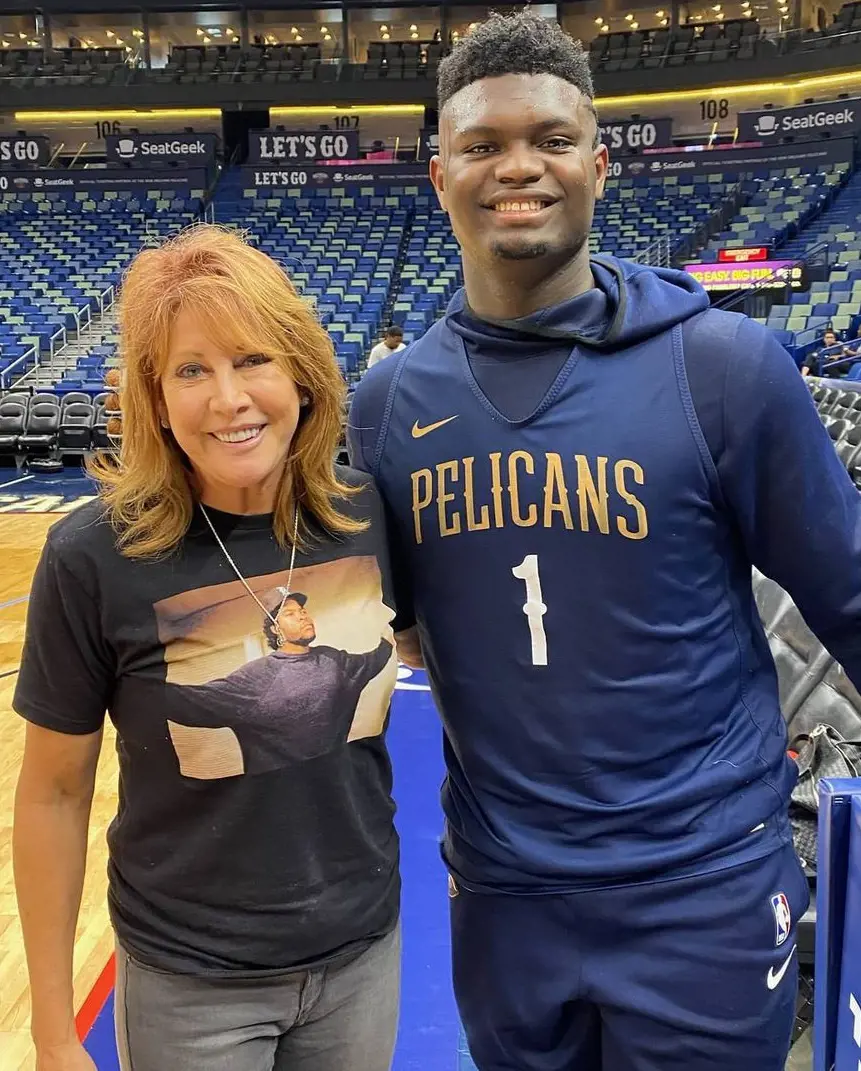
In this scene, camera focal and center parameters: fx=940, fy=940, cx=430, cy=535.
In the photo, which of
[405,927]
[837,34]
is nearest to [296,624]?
[405,927]

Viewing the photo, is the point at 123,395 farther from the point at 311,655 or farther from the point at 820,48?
the point at 820,48

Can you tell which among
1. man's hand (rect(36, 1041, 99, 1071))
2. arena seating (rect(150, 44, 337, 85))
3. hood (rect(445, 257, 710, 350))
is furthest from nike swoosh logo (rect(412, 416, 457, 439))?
arena seating (rect(150, 44, 337, 85))

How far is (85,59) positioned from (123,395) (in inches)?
979

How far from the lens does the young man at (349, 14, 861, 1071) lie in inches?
41.1

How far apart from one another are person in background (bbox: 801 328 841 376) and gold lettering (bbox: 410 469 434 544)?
9.07m

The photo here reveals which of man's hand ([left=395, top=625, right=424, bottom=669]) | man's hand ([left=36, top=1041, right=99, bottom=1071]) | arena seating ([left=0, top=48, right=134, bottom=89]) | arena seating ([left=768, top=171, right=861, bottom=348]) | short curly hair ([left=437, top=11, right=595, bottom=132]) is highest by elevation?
arena seating ([left=0, top=48, right=134, bottom=89])

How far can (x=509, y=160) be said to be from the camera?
1.07 m

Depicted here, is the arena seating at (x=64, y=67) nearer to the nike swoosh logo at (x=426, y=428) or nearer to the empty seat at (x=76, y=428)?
the empty seat at (x=76, y=428)

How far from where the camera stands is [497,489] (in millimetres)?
1075

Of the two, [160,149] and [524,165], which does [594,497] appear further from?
[160,149]

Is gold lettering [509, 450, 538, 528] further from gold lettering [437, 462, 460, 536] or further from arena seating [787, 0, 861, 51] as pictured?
arena seating [787, 0, 861, 51]

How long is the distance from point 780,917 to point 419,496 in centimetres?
64

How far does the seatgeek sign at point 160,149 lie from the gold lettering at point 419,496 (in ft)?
66.1

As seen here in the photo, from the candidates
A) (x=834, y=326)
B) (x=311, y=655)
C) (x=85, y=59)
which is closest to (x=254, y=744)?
(x=311, y=655)
